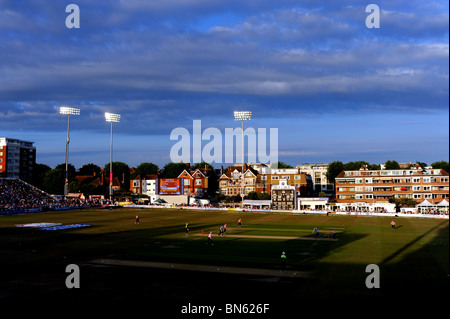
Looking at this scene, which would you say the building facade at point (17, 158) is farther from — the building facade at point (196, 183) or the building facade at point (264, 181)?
the building facade at point (264, 181)

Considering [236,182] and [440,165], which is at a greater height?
[440,165]

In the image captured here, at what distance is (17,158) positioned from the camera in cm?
16988

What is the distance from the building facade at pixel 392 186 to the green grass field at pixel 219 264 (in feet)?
229

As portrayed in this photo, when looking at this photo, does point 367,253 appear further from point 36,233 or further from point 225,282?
point 36,233

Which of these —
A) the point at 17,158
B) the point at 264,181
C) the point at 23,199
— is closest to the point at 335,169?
the point at 264,181

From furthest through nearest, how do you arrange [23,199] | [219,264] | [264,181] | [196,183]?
[196,183] → [264,181] → [23,199] → [219,264]

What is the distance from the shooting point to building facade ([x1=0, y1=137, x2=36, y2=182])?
163625 millimetres

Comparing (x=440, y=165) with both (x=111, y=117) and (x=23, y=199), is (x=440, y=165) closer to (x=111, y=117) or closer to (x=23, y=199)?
(x=111, y=117)

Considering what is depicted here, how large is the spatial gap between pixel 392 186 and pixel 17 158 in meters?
147

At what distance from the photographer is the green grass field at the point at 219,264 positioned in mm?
25031

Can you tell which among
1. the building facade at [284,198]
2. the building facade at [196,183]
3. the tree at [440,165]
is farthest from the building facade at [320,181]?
the building facade at [284,198]

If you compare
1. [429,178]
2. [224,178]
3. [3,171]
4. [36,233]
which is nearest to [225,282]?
[36,233]
